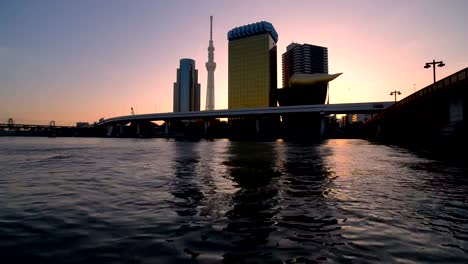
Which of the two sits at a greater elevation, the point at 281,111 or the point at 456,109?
the point at 281,111

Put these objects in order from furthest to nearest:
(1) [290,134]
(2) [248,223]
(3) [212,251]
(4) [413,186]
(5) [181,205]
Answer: (1) [290,134]
(4) [413,186]
(5) [181,205]
(2) [248,223]
(3) [212,251]

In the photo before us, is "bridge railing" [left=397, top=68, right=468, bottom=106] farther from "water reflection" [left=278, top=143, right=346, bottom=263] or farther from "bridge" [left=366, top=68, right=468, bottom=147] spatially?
"water reflection" [left=278, top=143, right=346, bottom=263]

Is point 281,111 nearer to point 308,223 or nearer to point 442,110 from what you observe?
point 442,110

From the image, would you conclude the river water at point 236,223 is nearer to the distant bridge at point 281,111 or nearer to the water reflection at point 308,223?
the water reflection at point 308,223

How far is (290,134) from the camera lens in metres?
138

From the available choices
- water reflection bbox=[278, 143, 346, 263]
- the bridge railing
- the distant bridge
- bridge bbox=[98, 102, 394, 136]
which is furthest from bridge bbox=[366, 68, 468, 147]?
bridge bbox=[98, 102, 394, 136]

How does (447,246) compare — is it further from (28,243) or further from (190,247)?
(28,243)

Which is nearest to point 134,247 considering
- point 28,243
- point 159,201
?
point 28,243

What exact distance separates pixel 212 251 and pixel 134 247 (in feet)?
5.03

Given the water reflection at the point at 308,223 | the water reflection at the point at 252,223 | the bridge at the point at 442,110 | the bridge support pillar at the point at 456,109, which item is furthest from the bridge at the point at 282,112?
the water reflection at the point at 252,223

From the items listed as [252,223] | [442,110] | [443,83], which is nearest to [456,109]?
[443,83]

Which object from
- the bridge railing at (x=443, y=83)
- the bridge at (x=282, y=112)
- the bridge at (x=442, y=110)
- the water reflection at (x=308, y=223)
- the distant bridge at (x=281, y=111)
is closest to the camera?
the water reflection at (x=308, y=223)

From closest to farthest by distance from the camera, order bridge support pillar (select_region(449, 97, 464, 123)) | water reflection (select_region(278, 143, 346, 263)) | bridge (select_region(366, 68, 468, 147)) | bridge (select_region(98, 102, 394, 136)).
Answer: water reflection (select_region(278, 143, 346, 263)) < bridge (select_region(366, 68, 468, 147)) < bridge support pillar (select_region(449, 97, 464, 123)) < bridge (select_region(98, 102, 394, 136))

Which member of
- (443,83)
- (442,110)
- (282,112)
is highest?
(282,112)
